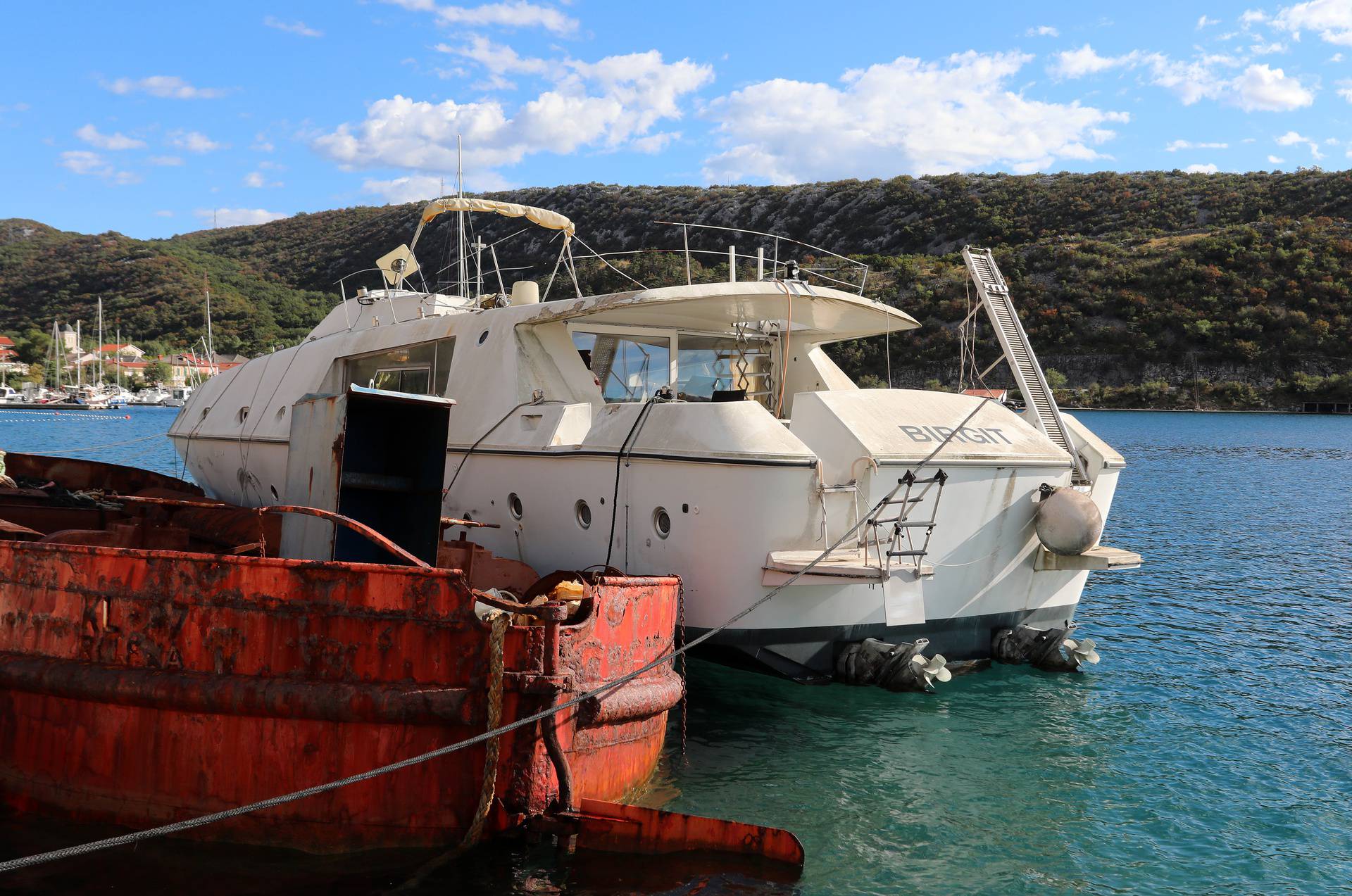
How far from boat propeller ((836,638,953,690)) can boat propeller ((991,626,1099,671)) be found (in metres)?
1.42

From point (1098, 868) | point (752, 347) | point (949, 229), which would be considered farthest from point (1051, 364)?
point (1098, 868)

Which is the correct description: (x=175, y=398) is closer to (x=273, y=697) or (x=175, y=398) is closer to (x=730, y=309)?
(x=730, y=309)

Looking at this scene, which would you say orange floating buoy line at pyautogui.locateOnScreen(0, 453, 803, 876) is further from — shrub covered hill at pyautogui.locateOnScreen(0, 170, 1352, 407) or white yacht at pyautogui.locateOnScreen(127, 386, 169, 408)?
white yacht at pyautogui.locateOnScreen(127, 386, 169, 408)

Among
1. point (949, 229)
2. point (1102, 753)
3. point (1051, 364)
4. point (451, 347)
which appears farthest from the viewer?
point (949, 229)

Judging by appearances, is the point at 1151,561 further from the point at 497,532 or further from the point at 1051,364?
the point at 1051,364

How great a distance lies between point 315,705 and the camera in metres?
5.84

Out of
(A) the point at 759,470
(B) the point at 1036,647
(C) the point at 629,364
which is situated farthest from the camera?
(C) the point at 629,364

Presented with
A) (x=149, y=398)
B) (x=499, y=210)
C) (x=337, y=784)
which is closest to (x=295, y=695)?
(x=337, y=784)

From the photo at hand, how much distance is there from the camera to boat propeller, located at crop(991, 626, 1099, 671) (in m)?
10.6

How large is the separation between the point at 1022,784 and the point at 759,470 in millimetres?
3233

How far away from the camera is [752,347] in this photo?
39.7 ft

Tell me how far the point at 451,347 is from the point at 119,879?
706cm

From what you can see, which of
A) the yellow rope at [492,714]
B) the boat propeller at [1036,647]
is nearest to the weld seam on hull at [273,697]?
the yellow rope at [492,714]

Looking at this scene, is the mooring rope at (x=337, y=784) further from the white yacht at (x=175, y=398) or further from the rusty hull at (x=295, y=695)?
the white yacht at (x=175, y=398)
